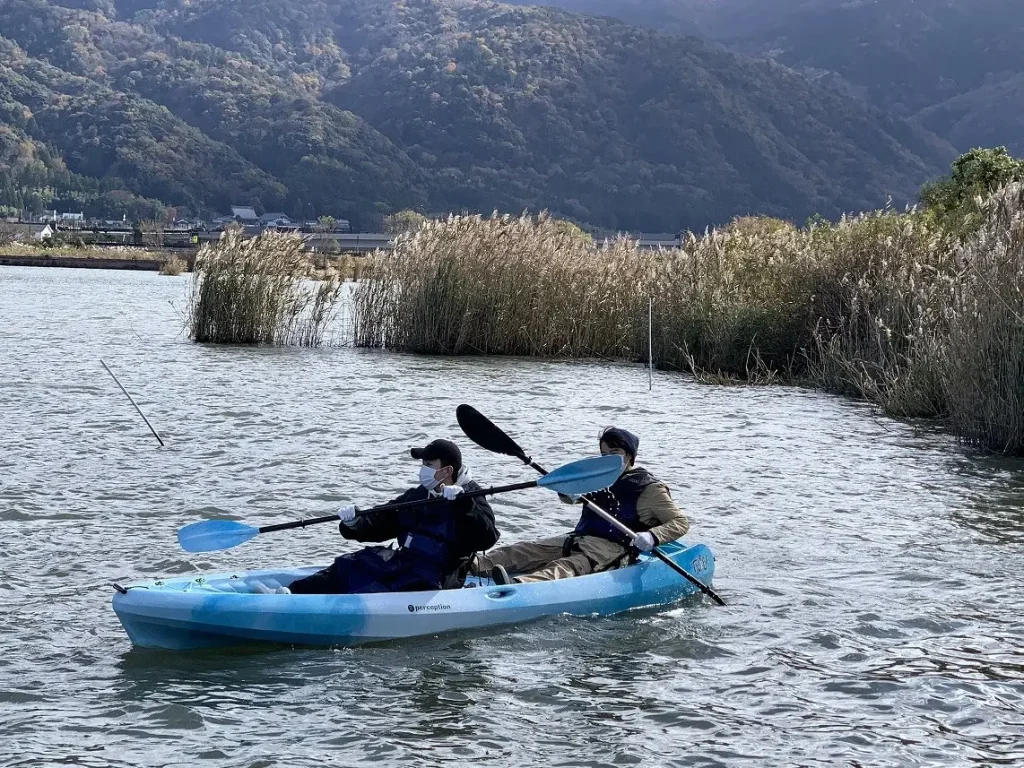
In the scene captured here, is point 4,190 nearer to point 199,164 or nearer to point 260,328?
point 199,164

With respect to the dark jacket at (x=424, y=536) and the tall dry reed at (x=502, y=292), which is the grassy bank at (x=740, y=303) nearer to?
the tall dry reed at (x=502, y=292)

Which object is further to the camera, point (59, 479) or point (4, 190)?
point (4, 190)

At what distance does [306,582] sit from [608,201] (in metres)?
167

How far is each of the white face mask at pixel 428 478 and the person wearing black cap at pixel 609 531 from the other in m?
0.95

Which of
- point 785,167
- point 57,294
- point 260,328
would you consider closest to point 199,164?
point 785,167

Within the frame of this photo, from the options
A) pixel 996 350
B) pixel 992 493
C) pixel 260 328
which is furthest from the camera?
pixel 260 328

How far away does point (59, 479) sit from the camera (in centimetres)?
1195

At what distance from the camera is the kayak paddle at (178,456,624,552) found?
7.80 meters

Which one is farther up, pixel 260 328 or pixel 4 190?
pixel 4 190

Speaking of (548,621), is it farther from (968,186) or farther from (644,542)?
(968,186)

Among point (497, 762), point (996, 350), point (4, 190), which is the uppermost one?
point (4, 190)

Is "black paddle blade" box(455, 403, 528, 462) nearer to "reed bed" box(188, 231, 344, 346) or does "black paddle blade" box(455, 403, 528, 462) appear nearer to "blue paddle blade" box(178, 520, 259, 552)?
"blue paddle blade" box(178, 520, 259, 552)

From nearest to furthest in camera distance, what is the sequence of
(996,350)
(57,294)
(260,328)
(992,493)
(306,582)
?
(306,582)
(992,493)
(996,350)
(260,328)
(57,294)

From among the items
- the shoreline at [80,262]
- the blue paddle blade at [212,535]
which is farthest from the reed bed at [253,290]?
the shoreline at [80,262]
